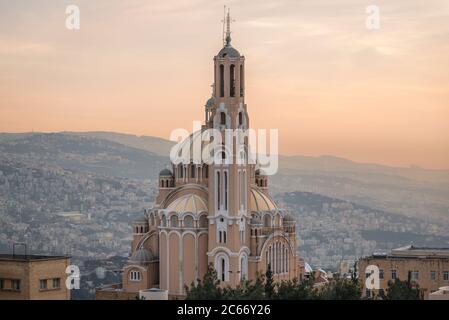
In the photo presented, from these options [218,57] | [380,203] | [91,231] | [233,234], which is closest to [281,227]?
[233,234]

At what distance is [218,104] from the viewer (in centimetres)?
6306

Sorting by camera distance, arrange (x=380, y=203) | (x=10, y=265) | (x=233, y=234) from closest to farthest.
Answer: (x=10, y=265) → (x=233, y=234) → (x=380, y=203)

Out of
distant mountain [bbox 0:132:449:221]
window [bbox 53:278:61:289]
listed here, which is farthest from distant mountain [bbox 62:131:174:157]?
window [bbox 53:278:61:289]

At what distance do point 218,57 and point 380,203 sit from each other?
33176mm

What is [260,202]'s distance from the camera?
6431 centimetres

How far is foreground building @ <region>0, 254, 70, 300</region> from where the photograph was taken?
49.0m

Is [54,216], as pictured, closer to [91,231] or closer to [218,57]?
[91,231]

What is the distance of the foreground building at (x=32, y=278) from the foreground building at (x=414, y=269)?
60.9 ft

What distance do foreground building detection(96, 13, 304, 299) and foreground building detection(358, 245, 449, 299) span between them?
15.1ft

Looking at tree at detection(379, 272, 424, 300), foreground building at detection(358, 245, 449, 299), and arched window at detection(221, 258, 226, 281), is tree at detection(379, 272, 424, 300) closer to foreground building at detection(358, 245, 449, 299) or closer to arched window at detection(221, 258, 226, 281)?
foreground building at detection(358, 245, 449, 299)

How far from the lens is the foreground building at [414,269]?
63.1m

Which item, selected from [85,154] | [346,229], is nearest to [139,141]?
[85,154]

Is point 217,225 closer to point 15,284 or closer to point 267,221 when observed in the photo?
point 267,221

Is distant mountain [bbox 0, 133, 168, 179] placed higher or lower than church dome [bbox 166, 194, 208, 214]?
higher
